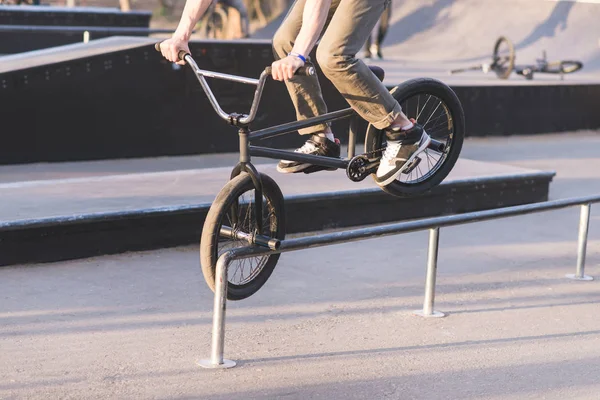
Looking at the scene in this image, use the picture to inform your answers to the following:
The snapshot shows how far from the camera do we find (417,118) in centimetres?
487

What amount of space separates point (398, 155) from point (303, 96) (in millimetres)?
594

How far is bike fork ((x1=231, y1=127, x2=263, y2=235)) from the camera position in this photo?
4.15 meters

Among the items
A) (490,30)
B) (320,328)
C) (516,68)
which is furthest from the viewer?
(490,30)

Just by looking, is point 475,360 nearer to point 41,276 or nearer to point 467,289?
point 467,289

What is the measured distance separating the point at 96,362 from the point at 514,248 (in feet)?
14.2

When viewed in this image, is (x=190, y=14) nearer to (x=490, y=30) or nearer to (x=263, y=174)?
(x=263, y=174)

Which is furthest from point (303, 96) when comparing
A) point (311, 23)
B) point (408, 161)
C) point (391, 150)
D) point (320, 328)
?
point (320, 328)

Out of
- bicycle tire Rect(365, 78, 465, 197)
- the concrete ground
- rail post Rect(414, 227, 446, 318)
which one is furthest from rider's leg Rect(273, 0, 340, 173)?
the concrete ground

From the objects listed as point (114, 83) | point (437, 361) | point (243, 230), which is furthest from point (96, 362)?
point (114, 83)

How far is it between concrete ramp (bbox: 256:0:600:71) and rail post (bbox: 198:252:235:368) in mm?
18636

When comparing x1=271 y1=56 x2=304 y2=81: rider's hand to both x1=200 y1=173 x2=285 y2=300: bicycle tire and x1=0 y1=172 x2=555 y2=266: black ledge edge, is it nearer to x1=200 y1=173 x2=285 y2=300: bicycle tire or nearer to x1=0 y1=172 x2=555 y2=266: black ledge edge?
x1=200 y1=173 x2=285 y2=300: bicycle tire

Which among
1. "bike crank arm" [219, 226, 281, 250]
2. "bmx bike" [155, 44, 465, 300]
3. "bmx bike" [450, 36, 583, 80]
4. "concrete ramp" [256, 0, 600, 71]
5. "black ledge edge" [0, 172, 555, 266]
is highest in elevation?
"concrete ramp" [256, 0, 600, 71]

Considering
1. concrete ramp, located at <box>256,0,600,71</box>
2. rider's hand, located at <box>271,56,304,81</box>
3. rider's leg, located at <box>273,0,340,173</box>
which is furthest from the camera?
concrete ramp, located at <box>256,0,600,71</box>

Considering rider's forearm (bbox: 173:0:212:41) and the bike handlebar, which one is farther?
rider's forearm (bbox: 173:0:212:41)
